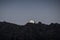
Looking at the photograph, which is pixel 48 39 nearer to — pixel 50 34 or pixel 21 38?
pixel 50 34

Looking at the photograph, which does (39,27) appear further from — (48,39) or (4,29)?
(4,29)

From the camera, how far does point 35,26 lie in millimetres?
500

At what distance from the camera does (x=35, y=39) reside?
46 centimetres

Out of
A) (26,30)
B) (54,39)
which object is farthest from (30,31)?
(54,39)

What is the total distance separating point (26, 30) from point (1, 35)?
0.42ft

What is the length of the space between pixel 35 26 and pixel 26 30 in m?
0.06

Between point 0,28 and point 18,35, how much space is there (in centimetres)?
10

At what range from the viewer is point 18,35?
46cm

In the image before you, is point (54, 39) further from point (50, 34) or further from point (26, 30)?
point (26, 30)

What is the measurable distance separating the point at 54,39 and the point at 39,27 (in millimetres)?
100

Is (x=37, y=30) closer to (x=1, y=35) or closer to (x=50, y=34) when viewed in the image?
(x=50, y=34)

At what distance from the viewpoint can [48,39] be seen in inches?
18.7

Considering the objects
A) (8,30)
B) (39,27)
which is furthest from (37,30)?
(8,30)

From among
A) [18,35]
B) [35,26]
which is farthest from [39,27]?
[18,35]
